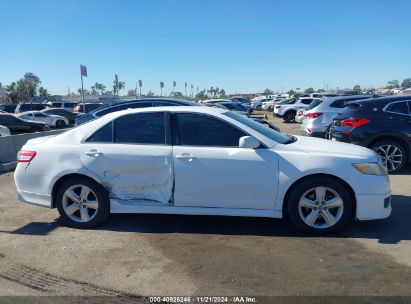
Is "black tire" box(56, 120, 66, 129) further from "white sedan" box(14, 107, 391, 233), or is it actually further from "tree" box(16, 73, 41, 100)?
"tree" box(16, 73, 41, 100)

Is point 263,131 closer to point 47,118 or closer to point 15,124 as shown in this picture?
point 15,124

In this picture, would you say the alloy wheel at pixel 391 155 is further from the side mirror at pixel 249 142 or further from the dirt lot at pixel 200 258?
the side mirror at pixel 249 142

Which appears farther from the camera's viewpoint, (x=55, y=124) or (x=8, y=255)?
(x=55, y=124)

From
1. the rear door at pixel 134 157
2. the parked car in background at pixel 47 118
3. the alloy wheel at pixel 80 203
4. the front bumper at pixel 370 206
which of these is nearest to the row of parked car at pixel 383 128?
the front bumper at pixel 370 206

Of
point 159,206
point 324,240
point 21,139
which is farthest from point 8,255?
point 21,139

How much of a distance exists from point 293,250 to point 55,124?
25805 millimetres

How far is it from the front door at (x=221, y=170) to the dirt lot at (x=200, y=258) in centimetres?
45

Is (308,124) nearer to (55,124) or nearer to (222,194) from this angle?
(222,194)

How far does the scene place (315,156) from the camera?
4.90 m

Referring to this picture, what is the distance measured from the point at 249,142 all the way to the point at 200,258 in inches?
57.1

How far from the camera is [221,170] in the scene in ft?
16.4

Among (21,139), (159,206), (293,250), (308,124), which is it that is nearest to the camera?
(293,250)

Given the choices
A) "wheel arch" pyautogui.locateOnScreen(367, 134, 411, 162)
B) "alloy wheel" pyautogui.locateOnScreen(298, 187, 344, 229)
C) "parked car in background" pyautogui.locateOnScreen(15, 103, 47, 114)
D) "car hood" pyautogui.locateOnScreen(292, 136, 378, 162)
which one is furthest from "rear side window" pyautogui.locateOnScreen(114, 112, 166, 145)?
"parked car in background" pyautogui.locateOnScreen(15, 103, 47, 114)

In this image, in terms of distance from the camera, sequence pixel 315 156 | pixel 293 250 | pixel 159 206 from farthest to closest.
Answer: pixel 159 206, pixel 315 156, pixel 293 250
